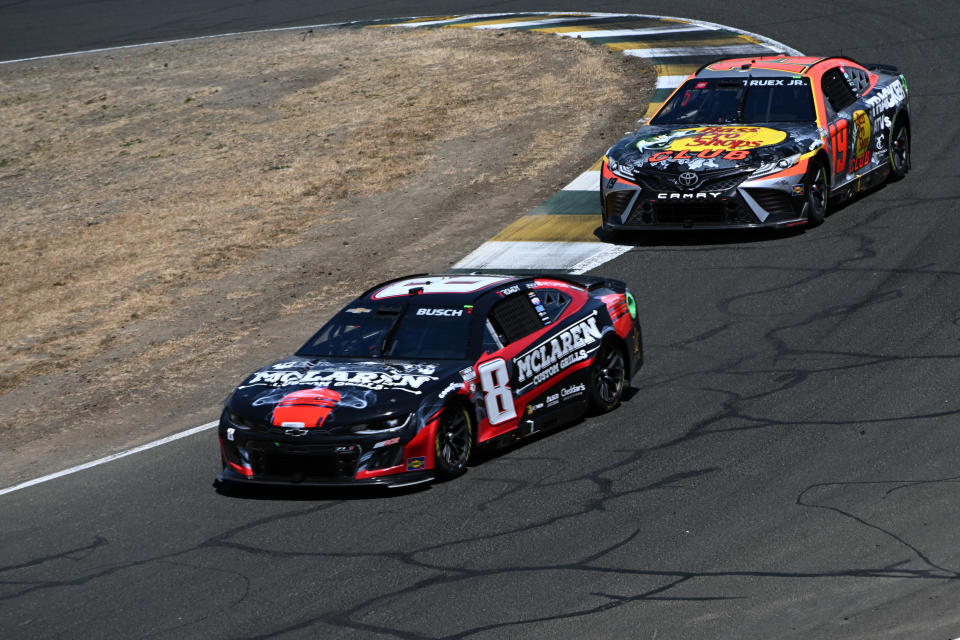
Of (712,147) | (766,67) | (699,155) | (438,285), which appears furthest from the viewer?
(766,67)

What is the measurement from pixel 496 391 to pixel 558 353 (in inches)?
33.4

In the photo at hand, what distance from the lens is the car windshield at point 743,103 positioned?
15.9 m

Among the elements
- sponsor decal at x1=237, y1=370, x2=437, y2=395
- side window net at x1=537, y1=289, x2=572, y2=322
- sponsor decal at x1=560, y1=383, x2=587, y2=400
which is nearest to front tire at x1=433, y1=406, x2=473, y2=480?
sponsor decal at x1=237, y1=370, x2=437, y2=395

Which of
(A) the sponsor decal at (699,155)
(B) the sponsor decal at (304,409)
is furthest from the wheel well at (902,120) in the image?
(B) the sponsor decal at (304,409)

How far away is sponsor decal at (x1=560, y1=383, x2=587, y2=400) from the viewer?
1042cm

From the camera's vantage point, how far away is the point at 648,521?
843 centimetres

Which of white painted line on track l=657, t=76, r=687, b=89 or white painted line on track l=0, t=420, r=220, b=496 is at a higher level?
white painted line on track l=657, t=76, r=687, b=89

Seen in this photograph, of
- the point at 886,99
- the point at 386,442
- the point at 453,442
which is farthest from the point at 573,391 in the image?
the point at 886,99

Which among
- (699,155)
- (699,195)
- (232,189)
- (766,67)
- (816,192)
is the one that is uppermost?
(766,67)

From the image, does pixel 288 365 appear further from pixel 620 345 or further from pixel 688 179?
pixel 688 179

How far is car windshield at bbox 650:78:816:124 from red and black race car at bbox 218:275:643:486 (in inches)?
208

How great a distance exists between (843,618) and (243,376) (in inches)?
285

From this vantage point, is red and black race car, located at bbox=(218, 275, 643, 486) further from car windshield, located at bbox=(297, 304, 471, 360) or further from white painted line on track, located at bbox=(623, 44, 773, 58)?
white painted line on track, located at bbox=(623, 44, 773, 58)

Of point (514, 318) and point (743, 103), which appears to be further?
point (743, 103)
